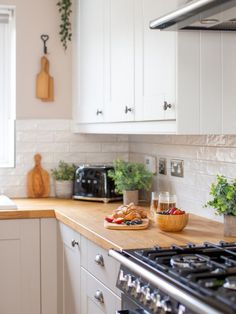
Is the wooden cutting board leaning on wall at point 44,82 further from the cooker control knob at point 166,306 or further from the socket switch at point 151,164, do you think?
the cooker control knob at point 166,306

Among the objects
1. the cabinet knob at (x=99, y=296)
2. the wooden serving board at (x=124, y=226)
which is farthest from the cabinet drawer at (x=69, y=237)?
the cabinet knob at (x=99, y=296)

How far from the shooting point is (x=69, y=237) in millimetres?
3352

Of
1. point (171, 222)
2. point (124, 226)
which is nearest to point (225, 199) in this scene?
point (171, 222)

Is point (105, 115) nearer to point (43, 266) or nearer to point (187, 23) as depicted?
point (43, 266)

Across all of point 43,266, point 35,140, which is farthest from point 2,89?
point 43,266

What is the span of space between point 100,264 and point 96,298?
0.57ft

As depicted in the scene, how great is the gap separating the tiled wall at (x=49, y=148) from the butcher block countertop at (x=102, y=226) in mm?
187

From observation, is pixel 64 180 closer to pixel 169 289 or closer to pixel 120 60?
pixel 120 60

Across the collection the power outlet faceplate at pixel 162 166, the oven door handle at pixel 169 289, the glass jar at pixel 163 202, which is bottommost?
the oven door handle at pixel 169 289

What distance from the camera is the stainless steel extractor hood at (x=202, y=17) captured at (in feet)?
7.00

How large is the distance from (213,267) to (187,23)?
947 mm

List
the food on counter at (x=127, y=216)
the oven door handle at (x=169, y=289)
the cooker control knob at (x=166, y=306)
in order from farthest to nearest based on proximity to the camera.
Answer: the food on counter at (x=127, y=216) < the cooker control knob at (x=166, y=306) < the oven door handle at (x=169, y=289)

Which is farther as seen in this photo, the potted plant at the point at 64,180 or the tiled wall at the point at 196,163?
the potted plant at the point at 64,180

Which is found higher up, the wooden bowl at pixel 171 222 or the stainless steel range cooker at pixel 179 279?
the wooden bowl at pixel 171 222
